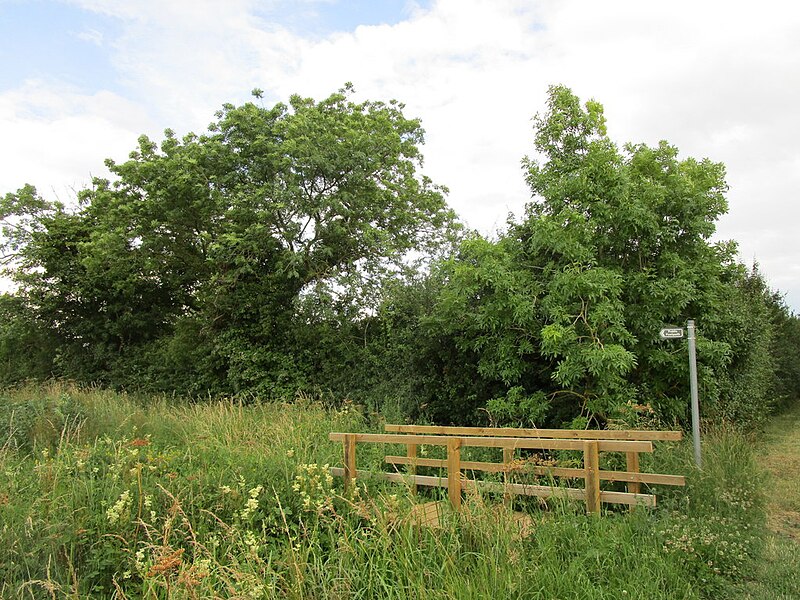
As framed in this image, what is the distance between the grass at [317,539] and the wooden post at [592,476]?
0.48 feet

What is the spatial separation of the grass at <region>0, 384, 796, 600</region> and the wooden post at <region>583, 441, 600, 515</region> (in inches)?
5.7

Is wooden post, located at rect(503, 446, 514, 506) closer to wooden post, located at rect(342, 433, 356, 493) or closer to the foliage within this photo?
wooden post, located at rect(342, 433, 356, 493)

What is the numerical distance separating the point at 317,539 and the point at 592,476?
2.34 meters

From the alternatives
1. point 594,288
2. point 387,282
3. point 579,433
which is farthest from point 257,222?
point 579,433

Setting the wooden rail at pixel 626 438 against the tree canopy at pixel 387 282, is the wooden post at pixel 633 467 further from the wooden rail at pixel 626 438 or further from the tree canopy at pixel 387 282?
the tree canopy at pixel 387 282

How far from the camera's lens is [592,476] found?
4.68 m

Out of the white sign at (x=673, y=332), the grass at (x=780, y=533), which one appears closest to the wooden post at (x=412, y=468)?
the grass at (x=780, y=533)

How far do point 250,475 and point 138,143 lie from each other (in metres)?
11.8

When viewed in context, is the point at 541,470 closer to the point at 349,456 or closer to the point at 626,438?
the point at 626,438

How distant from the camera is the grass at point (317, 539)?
3230 millimetres

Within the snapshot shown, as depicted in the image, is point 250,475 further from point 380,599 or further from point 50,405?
point 50,405

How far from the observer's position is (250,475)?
5.01 meters

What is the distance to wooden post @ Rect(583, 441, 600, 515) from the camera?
15.2 ft

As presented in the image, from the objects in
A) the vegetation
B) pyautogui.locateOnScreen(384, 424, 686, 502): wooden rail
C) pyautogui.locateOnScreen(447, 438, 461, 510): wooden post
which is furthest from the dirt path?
pyautogui.locateOnScreen(447, 438, 461, 510): wooden post
